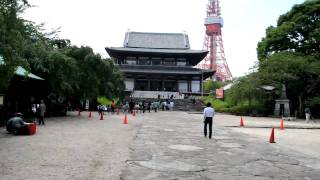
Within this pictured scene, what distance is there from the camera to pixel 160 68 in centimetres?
6569

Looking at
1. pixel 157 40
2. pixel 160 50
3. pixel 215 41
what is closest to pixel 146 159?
pixel 160 50

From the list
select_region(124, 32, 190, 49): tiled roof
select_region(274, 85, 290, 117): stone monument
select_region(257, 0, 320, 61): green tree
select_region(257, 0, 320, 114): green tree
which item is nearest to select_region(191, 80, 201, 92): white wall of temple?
select_region(124, 32, 190, 49): tiled roof

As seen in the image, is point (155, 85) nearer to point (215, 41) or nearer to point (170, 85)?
point (170, 85)

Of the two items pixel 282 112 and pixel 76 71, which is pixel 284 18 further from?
pixel 76 71

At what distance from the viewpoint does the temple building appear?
64.5 meters

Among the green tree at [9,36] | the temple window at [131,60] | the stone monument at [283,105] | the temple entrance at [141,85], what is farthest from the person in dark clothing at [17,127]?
the temple window at [131,60]

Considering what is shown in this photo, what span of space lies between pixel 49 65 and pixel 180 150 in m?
16.6

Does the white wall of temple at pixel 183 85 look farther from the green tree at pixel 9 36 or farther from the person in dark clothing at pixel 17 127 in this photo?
the green tree at pixel 9 36

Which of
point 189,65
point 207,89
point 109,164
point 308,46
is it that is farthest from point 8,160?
point 207,89

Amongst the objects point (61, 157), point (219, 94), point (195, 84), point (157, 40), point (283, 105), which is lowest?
point (61, 157)

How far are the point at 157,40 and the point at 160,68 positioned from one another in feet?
32.6

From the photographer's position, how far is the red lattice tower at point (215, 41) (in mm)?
102688

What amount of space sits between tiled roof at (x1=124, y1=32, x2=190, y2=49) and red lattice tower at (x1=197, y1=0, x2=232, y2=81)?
28065 millimetres

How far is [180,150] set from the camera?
12.7 m
